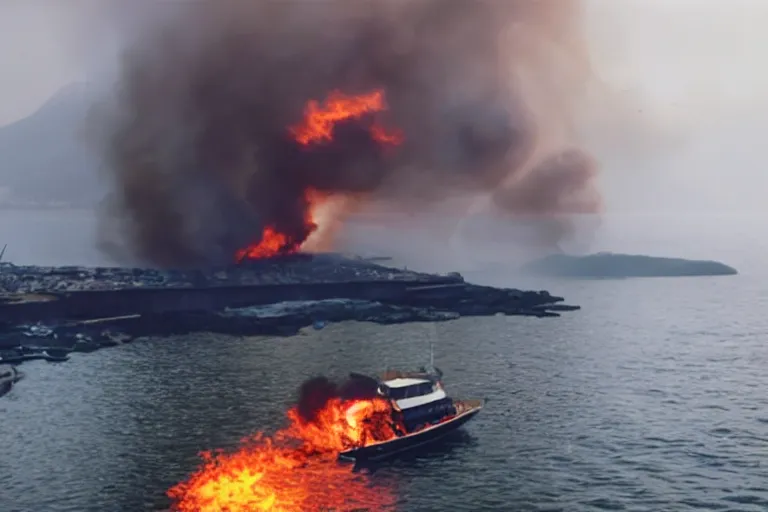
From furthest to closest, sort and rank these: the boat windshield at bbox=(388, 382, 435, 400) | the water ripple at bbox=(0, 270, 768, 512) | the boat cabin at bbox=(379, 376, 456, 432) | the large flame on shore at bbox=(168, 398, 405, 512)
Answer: the boat windshield at bbox=(388, 382, 435, 400) → the boat cabin at bbox=(379, 376, 456, 432) → the water ripple at bbox=(0, 270, 768, 512) → the large flame on shore at bbox=(168, 398, 405, 512)

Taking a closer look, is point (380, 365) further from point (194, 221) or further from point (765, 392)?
point (194, 221)

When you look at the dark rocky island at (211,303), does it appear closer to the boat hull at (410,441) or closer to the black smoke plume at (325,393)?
the black smoke plume at (325,393)

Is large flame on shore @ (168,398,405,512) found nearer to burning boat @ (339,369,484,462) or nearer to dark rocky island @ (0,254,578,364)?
burning boat @ (339,369,484,462)

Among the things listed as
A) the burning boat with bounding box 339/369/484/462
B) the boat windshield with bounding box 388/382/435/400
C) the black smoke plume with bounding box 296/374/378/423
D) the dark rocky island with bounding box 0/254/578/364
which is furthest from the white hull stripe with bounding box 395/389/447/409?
the dark rocky island with bounding box 0/254/578/364

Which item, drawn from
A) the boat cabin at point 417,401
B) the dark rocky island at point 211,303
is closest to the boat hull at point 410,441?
the boat cabin at point 417,401

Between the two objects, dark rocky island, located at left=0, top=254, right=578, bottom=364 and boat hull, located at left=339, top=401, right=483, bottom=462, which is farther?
dark rocky island, located at left=0, top=254, right=578, bottom=364

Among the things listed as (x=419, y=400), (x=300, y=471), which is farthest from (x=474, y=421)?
(x=300, y=471)

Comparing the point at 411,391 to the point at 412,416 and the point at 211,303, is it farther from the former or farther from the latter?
the point at 211,303

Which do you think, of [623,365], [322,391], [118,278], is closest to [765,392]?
Result: [623,365]
